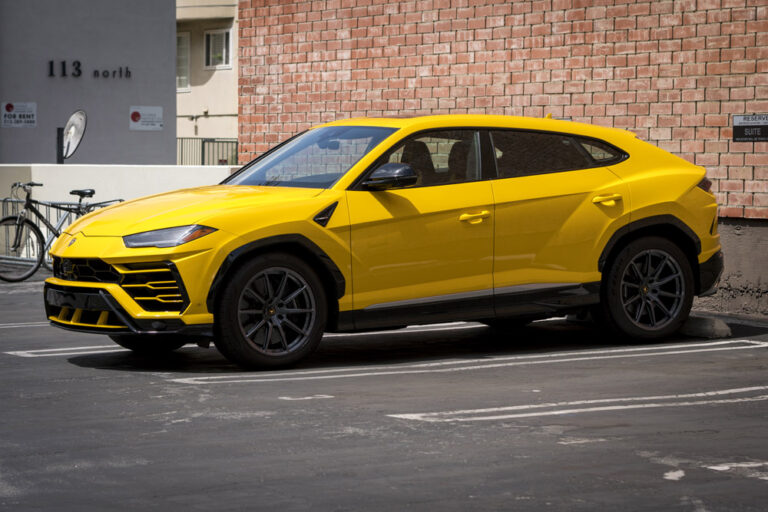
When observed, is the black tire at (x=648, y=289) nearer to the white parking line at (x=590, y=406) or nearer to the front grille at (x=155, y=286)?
the white parking line at (x=590, y=406)

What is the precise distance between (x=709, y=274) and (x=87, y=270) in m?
4.75

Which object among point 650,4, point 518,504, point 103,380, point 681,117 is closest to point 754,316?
point 681,117

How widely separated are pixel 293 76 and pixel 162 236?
9081mm

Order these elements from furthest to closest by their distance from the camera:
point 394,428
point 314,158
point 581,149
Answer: point 581,149 → point 314,158 → point 394,428

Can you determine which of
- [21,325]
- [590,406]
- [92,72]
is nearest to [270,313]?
[590,406]

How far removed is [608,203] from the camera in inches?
424

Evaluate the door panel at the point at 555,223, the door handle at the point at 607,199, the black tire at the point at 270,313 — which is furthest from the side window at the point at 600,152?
the black tire at the point at 270,313

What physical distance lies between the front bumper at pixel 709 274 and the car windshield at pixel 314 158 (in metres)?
2.76

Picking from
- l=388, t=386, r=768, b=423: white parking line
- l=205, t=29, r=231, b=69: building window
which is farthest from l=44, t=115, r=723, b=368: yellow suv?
l=205, t=29, r=231, b=69: building window

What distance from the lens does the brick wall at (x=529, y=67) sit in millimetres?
13523

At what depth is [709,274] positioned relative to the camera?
11.3 meters

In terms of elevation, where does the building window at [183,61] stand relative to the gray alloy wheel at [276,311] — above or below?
above

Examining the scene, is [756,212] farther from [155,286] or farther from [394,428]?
[394,428]

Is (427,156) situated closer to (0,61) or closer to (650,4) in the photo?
(650,4)
